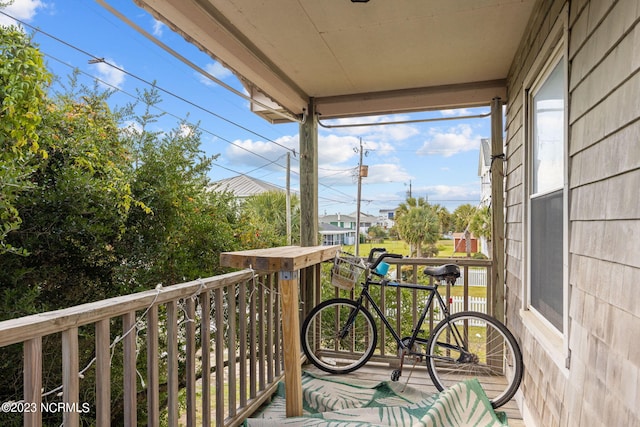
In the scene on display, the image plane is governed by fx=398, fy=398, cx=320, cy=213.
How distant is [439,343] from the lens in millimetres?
2875

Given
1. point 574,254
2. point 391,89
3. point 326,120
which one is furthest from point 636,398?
point 326,120

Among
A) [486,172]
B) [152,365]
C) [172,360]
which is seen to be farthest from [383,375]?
[486,172]

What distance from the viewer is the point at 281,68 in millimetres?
3082

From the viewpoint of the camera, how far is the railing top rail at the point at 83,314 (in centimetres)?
109

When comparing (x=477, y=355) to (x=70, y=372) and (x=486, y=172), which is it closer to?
(x=70, y=372)

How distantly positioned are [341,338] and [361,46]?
7.50 feet

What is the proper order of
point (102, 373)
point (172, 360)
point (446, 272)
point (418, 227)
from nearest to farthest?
point (102, 373) → point (172, 360) → point (446, 272) → point (418, 227)

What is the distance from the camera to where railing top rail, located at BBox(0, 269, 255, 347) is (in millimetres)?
1089

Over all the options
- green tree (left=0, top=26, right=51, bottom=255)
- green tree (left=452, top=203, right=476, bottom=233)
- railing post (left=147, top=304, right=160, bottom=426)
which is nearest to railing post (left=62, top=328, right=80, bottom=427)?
railing post (left=147, top=304, right=160, bottom=426)

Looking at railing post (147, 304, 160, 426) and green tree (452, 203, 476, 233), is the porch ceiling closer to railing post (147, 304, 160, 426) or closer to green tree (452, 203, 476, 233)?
railing post (147, 304, 160, 426)

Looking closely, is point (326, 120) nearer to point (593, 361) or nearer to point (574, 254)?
point (574, 254)

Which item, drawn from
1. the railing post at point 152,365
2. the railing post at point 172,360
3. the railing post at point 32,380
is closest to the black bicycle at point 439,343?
the railing post at point 172,360

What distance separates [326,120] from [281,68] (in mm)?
1039

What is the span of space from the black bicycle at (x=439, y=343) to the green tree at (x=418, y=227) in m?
17.5
